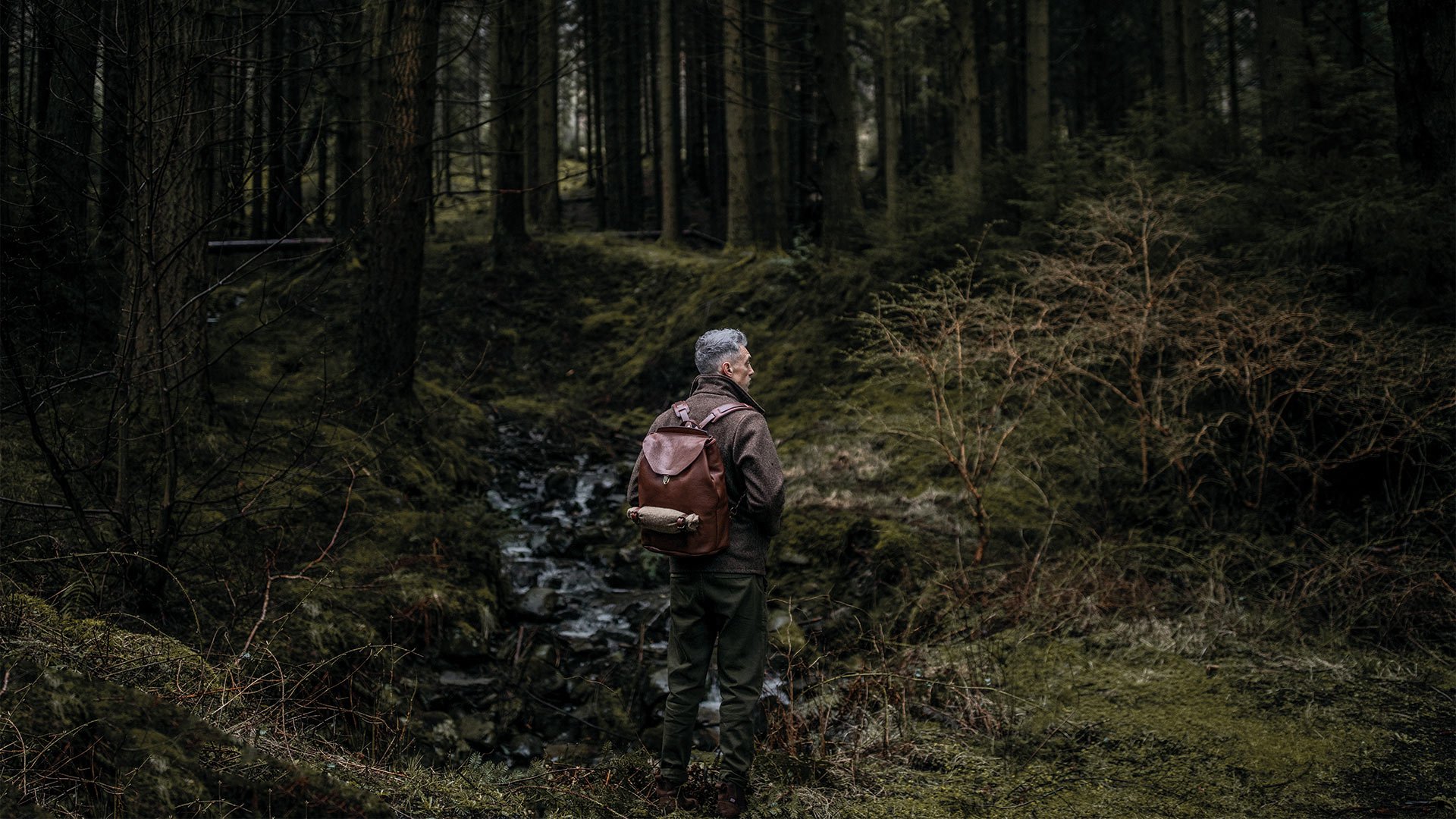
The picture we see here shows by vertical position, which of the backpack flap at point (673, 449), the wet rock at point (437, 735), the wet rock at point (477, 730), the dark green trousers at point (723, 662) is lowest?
the wet rock at point (477, 730)

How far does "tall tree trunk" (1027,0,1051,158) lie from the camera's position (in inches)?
541

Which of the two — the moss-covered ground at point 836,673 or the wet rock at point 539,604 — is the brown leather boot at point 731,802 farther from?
the wet rock at point 539,604

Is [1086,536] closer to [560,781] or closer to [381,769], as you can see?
[560,781]

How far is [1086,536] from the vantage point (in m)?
6.97

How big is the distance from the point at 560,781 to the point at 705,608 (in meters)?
1.06

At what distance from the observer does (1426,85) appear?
6688mm

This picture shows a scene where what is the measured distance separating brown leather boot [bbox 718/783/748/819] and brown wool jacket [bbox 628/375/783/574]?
94 centimetres

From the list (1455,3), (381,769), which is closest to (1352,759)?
(381,769)

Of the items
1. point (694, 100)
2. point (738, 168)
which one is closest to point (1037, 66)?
point (738, 168)

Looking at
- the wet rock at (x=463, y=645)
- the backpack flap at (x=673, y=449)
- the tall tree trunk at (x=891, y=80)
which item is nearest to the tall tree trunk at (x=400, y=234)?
the wet rock at (x=463, y=645)

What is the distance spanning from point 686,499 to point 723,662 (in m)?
0.79

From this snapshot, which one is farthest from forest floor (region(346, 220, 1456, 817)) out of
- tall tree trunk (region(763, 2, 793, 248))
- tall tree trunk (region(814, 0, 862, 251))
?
tall tree trunk (region(763, 2, 793, 248))

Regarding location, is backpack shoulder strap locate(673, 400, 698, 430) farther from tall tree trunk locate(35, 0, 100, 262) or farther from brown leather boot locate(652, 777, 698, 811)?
tall tree trunk locate(35, 0, 100, 262)

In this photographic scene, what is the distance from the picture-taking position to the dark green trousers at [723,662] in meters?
3.81
